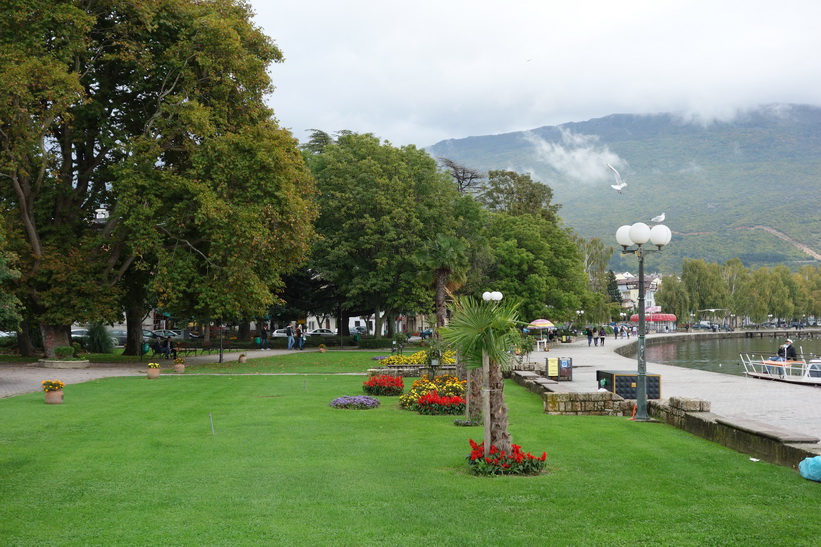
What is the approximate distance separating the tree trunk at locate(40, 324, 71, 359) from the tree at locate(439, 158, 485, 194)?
183 feet

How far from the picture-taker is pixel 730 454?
11086 millimetres

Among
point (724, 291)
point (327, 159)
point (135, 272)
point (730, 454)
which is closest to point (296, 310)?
point (327, 159)

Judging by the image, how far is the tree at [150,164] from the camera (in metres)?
31.0

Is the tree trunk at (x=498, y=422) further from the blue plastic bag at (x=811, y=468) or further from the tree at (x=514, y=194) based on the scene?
the tree at (x=514, y=194)

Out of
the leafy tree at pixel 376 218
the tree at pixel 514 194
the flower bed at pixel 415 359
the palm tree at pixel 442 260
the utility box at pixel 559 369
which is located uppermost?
the tree at pixel 514 194

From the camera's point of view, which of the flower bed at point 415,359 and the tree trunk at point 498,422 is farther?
the flower bed at point 415,359

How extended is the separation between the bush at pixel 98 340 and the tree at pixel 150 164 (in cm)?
1010

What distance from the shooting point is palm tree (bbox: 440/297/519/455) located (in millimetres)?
10156

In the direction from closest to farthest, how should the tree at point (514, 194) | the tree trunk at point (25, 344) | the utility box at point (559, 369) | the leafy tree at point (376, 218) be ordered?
the utility box at point (559, 369) < the tree trunk at point (25, 344) < the leafy tree at point (376, 218) < the tree at point (514, 194)

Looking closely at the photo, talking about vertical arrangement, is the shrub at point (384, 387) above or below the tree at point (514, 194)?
below

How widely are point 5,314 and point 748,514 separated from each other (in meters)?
21.8

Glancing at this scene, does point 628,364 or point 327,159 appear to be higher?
point 327,159

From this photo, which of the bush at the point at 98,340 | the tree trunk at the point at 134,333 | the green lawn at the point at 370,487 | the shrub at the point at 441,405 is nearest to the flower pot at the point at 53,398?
the green lawn at the point at 370,487

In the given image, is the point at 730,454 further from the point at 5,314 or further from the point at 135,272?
the point at 135,272
